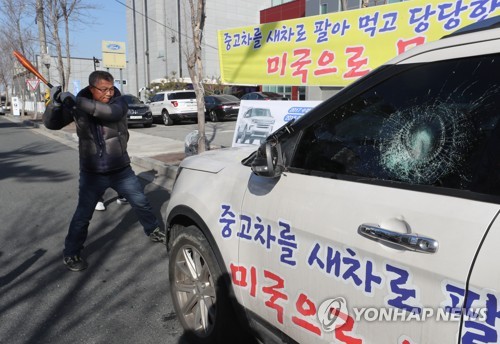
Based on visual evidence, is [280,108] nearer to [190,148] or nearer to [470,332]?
[190,148]

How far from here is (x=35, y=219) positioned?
215 inches

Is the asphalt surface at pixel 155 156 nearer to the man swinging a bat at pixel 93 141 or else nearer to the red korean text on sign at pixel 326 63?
the man swinging a bat at pixel 93 141

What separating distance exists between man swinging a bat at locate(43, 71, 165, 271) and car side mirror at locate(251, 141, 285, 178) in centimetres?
196

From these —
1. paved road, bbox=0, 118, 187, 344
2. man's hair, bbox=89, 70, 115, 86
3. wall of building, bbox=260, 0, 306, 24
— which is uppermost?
wall of building, bbox=260, 0, 306, 24

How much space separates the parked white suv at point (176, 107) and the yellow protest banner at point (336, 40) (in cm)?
1325

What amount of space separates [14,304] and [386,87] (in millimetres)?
3149

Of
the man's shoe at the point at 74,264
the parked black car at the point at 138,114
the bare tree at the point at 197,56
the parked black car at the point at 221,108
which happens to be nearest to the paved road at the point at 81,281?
the man's shoe at the point at 74,264

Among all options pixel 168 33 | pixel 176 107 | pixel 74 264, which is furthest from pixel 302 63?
pixel 168 33

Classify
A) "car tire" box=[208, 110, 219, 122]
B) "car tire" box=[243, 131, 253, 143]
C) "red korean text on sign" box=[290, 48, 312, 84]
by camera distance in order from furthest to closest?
"car tire" box=[208, 110, 219, 122]
"car tire" box=[243, 131, 253, 143]
"red korean text on sign" box=[290, 48, 312, 84]

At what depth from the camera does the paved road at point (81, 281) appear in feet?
9.55

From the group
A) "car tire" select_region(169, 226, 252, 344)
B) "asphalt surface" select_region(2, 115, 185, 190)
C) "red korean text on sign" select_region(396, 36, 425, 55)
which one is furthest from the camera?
"asphalt surface" select_region(2, 115, 185, 190)

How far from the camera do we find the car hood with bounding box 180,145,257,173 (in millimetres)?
2564

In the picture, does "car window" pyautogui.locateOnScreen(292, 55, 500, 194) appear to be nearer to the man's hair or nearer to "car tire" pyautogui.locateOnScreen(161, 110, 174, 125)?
the man's hair

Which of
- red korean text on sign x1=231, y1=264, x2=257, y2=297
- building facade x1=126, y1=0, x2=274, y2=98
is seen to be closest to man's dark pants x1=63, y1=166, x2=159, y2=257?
red korean text on sign x1=231, y1=264, x2=257, y2=297
